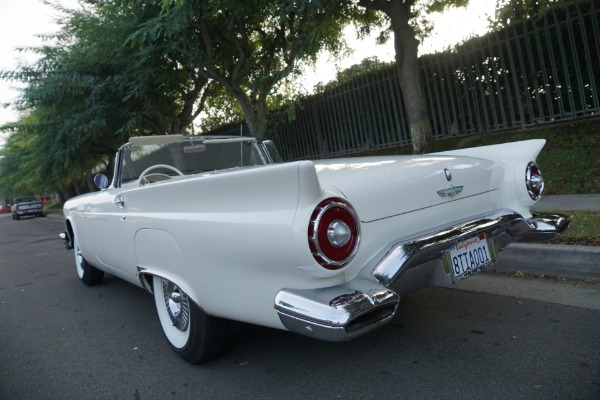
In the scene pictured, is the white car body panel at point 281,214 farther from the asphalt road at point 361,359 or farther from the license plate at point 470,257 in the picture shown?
the asphalt road at point 361,359

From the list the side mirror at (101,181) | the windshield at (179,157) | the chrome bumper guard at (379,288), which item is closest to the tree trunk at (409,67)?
the windshield at (179,157)

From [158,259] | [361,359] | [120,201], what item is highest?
[120,201]

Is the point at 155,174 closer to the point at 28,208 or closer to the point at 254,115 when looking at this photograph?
the point at 254,115

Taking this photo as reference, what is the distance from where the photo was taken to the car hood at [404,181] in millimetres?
2359

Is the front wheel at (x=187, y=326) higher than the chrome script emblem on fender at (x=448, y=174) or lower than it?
lower

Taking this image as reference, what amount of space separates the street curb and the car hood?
43.2 inches

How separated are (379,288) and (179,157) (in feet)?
8.87

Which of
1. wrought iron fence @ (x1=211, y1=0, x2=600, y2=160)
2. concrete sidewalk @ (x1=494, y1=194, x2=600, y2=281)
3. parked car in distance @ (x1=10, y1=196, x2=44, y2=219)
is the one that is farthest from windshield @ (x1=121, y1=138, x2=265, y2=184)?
parked car in distance @ (x1=10, y1=196, x2=44, y2=219)

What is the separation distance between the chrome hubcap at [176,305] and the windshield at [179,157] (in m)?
1.33

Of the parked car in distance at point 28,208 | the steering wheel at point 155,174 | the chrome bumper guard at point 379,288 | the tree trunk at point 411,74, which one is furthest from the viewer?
the parked car in distance at point 28,208

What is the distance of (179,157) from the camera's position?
4227 millimetres

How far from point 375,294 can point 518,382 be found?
0.93 meters

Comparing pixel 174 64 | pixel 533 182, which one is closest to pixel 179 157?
pixel 533 182

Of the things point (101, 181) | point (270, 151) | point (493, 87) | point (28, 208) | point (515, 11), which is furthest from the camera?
point (28, 208)
